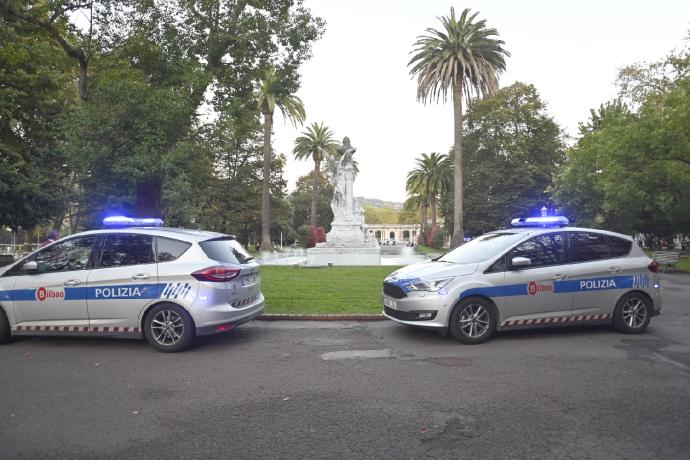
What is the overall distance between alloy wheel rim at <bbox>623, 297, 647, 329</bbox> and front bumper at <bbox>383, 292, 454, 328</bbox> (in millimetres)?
3098

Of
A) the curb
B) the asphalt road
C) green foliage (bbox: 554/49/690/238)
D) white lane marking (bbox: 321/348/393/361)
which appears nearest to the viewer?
the asphalt road

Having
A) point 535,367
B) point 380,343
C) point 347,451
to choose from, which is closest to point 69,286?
point 380,343

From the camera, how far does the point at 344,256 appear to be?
23766 millimetres

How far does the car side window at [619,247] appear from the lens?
779cm

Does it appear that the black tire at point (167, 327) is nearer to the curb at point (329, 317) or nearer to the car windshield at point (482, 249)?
the curb at point (329, 317)

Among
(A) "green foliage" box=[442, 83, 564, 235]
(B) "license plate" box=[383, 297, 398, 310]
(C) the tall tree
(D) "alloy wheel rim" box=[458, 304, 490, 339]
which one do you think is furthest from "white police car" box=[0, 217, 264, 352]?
(C) the tall tree

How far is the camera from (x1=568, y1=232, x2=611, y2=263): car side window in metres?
7.55

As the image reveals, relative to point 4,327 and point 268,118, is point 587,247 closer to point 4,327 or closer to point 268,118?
point 4,327

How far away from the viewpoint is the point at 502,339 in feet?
23.9

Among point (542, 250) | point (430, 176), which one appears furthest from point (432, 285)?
point (430, 176)

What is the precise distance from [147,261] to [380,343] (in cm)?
356

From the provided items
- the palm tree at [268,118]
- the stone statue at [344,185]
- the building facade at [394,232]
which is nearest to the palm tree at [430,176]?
the palm tree at [268,118]

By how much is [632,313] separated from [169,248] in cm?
725

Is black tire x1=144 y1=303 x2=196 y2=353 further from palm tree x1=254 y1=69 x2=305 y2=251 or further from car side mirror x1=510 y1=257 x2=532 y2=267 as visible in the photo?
palm tree x1=254 y1=69 x2=305 y2=251
